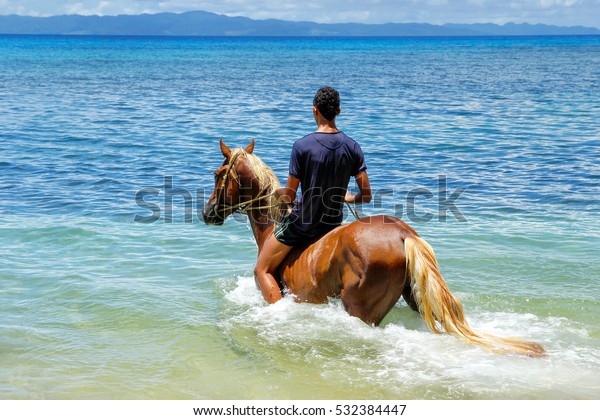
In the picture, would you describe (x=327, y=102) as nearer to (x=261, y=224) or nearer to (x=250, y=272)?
(x=261, y=224)

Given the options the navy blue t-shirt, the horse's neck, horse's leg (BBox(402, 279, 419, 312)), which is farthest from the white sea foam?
the navy blue t-shirt

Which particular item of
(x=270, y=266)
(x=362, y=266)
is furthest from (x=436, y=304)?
(x=270, y=266)

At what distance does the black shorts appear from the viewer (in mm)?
6974

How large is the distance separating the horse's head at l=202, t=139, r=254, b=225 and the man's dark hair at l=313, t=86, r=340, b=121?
3.60ft

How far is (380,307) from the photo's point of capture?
6359 millimetres

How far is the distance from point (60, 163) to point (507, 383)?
1500cm

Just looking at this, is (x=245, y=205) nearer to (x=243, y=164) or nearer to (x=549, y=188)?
(x=243, y=164)

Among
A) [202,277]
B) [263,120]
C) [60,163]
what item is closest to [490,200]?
[202,277]

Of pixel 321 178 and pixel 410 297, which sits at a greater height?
pixel 321 178

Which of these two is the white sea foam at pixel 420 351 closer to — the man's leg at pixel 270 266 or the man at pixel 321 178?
the man's leg at pixel 270 266

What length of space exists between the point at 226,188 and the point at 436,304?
101 inches

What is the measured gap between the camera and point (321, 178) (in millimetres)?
6555

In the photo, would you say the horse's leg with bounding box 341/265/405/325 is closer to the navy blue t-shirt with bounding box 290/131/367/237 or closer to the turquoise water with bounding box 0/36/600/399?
the turquoise water with bounding box 0/36/600/399

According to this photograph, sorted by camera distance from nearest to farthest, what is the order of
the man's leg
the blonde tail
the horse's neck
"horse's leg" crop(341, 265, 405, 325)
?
the blonde tail → "horse's leg" crop(341, 265, 405, 325) → the man's leg → the horse's neck
